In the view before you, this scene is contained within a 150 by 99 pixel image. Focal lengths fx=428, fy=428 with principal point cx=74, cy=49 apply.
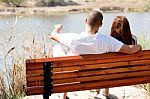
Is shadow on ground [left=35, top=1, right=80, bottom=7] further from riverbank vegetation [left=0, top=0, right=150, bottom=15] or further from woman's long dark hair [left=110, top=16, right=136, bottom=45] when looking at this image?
woman's long dark hair [left=110, top=16, right=136, bottom=45]

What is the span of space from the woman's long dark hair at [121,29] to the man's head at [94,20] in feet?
1.12

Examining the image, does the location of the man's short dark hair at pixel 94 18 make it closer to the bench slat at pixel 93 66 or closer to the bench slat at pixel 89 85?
the bench slat at pixel 93 66

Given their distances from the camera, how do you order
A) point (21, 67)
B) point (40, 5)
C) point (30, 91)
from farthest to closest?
point (40, 5) → point (21, 67) → point (30, 91)

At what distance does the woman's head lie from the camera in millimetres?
3936

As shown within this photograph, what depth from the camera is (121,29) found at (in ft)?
13.0

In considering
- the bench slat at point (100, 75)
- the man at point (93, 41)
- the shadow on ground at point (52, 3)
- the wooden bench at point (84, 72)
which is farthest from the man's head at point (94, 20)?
the shadow on ground at point (52, 3)

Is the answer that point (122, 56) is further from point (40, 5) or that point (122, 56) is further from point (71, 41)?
point (40, 5)

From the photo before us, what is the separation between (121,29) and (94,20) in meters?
0.44

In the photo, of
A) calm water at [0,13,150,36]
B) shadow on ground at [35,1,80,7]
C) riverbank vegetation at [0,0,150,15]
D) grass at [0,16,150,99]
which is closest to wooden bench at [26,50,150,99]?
grass at [0,16,150,99]

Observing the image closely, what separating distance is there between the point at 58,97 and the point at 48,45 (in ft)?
5.09

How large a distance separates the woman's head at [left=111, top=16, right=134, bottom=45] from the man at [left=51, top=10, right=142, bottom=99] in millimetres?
311

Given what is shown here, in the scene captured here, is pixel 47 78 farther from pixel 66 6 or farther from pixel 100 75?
pixel 66 6

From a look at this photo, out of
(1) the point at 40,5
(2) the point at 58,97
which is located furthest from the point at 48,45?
(1) the point at 40,5

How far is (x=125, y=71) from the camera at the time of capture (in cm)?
380
